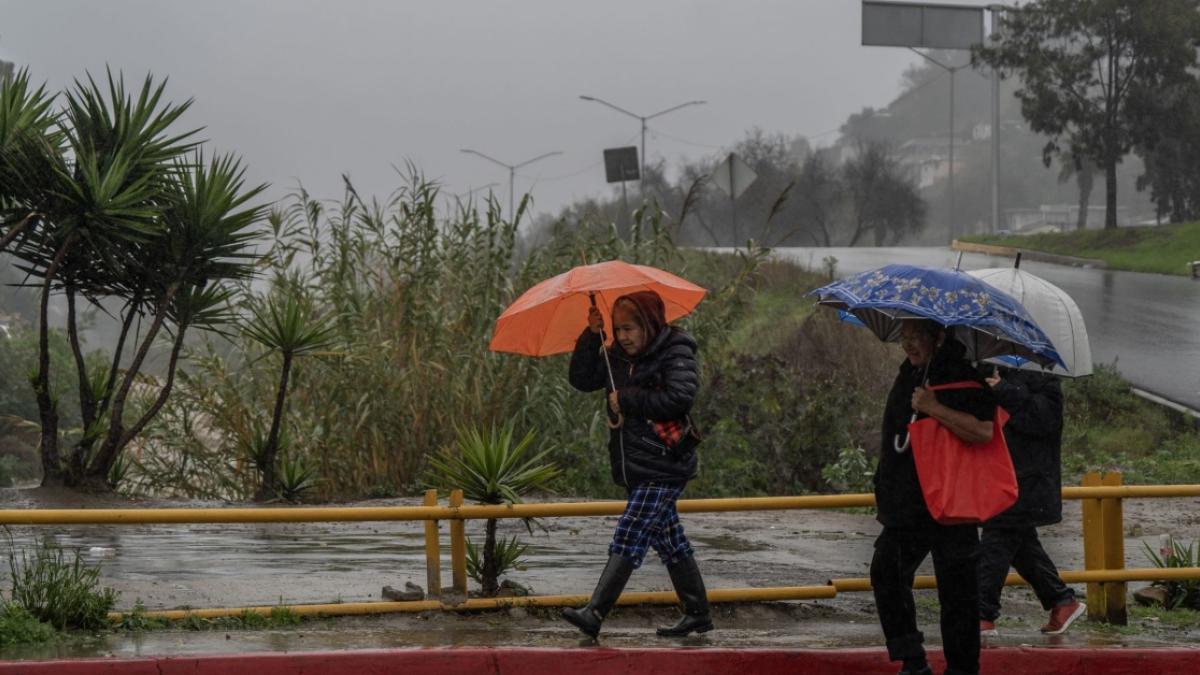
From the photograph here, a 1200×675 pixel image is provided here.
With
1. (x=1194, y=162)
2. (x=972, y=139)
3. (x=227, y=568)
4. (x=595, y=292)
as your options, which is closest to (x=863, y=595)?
(x=595, y=292)

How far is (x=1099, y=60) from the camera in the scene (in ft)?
151

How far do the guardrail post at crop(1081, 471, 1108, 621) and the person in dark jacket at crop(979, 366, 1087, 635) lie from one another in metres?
0.58

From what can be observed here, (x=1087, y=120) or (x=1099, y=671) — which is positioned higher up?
(x=1087, y=120)

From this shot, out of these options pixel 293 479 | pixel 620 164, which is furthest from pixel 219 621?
pixel 620 164

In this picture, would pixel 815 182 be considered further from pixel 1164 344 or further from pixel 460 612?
pixel 460 612

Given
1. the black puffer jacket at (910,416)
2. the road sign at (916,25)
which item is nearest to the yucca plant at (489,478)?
the black puffer jacket at (910,416)

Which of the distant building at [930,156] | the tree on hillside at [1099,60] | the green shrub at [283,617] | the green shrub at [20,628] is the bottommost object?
the green shrub at [283,617]

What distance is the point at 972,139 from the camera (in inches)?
6934

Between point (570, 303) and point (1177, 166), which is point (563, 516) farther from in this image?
point (1177, 166)

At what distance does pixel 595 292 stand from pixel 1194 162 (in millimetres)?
49600

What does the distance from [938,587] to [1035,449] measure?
43.2 inches

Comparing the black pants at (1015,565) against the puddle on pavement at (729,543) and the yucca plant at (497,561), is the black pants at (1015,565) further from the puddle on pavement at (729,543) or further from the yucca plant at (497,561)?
the puddle on pavement at (729,543)

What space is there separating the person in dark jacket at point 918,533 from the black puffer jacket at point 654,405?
0.90m

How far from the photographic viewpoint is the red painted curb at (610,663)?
633cm
